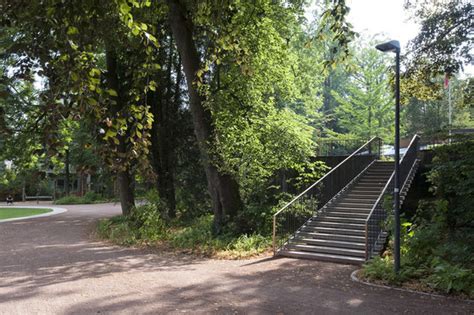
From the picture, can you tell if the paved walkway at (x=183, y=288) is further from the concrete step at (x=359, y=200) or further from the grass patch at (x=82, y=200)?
the grass patch at (x=82, y=200)

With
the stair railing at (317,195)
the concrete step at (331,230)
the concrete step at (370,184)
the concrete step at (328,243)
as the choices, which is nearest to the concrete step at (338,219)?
the stair railing at (317,195)

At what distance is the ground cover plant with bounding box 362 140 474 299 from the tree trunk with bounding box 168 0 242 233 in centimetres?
550

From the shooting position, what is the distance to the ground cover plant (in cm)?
800

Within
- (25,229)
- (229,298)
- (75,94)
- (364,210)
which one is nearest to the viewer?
(75,94)

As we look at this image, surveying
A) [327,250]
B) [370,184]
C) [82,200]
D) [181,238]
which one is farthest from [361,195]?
[82,200]

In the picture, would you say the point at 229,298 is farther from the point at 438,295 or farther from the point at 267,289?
the point at 438,295

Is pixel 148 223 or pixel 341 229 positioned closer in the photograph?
pixel 341 229

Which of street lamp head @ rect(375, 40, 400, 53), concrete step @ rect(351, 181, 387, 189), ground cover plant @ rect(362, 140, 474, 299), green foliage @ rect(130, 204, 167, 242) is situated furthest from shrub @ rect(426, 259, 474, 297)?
green foliage @ rect(130, 204, 167, 242)

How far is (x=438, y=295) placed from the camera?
25.3ft

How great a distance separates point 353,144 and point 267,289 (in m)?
19.2

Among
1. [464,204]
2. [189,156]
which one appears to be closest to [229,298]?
[464,204]

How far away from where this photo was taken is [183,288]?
8.29 m

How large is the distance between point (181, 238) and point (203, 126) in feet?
12.6

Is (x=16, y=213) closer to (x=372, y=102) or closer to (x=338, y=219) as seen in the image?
(x=338, y=219)
